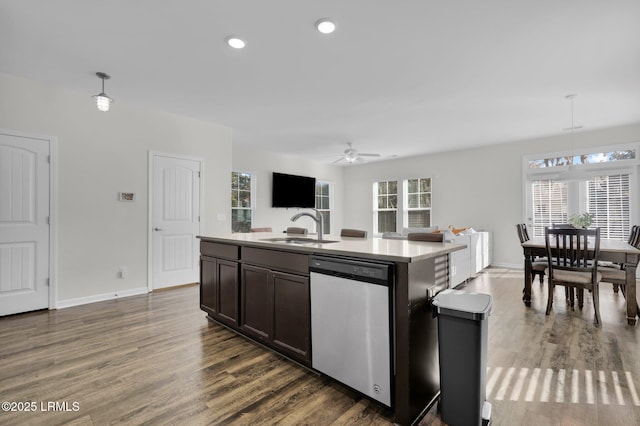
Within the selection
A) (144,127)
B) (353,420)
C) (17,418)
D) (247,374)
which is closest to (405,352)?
(353,420)

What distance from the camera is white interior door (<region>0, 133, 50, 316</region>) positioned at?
338cm

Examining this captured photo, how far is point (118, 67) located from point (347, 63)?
2.34 metres

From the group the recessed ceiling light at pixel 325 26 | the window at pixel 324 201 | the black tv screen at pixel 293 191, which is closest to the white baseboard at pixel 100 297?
the black tv screen at pixel 293 191

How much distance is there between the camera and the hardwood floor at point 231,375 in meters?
1.72

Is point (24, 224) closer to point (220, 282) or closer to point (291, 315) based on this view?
point (220, 282)

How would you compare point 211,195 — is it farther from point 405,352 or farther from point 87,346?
point 405,352

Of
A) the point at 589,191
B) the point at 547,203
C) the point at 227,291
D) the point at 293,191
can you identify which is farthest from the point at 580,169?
the point at 293,191

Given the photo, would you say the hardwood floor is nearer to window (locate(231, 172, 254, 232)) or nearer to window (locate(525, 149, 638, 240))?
window (locate(525, 149, 638, 240))

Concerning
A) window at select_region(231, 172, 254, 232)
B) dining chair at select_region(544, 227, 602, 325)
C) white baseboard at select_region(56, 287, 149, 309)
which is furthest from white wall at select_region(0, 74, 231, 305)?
dining chair at select_region(544, 227, 602, 325)

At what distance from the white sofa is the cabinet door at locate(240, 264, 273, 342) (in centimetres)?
234

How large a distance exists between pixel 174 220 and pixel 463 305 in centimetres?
419

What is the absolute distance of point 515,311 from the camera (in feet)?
11.6

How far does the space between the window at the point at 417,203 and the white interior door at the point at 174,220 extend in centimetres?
A: 531

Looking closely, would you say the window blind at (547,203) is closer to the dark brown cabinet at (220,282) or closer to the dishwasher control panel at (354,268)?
the dishwasher control panel at (354,268)
